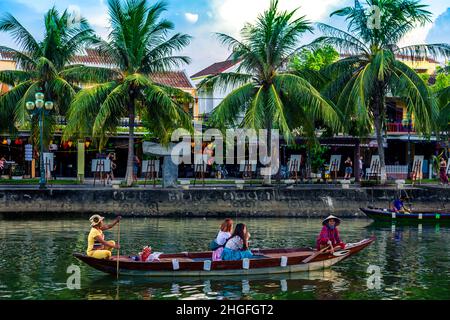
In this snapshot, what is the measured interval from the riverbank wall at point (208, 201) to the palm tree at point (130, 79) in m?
2.55

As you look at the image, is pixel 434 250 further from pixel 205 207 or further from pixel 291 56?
pixel 291 56

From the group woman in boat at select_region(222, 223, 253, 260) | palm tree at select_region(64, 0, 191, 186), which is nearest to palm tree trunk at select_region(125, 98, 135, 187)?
A: palm tree at select_region(64, 0, 191, 186)

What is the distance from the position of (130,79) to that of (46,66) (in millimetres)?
5434

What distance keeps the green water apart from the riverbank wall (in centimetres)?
160

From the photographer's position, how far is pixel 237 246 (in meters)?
18.6

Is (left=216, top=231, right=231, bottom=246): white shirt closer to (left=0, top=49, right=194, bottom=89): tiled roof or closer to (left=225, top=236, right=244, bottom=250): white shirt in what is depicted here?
(left=225, top=236, right=244, bottom=250): white shirt

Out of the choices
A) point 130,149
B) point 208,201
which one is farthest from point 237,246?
point 130,149

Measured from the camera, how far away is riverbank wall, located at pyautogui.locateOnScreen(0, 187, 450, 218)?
107ft

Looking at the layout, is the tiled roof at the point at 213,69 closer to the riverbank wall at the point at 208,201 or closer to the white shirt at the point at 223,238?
the riverbank wall at the point at 208,201

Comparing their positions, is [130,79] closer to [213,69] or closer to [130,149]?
[130,149]

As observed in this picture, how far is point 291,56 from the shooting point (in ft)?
116

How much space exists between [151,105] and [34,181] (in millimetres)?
8447

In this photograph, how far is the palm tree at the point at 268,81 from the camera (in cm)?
3397
